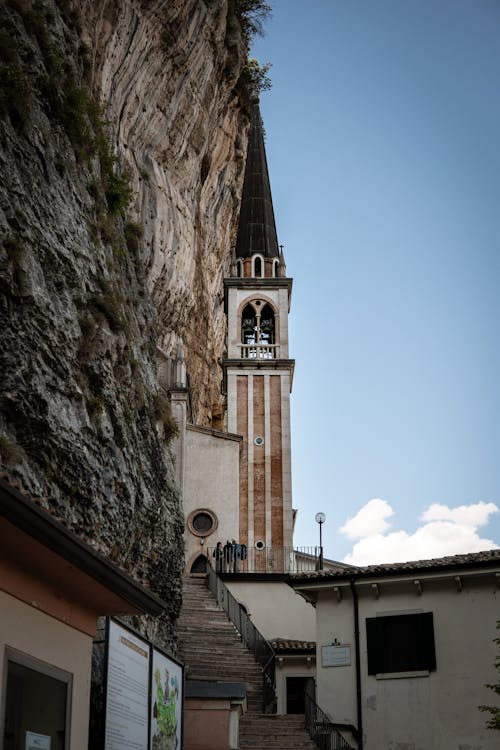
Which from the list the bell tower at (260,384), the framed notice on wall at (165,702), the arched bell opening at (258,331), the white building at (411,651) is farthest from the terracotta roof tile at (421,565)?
the arched bell opening at (258,331)

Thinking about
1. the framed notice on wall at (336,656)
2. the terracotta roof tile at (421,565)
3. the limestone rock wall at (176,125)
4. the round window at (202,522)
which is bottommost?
the framed notice on wall at (336,656)

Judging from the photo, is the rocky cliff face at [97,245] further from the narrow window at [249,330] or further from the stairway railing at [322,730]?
the narrow window at [249,330]

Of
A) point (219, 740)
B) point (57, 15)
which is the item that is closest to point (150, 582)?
point (219, 740)

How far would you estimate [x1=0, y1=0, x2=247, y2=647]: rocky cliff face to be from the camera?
15.3 meters

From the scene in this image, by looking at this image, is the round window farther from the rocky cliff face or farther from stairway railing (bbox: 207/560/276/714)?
the rocky cliff face

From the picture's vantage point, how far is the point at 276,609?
32938 mm

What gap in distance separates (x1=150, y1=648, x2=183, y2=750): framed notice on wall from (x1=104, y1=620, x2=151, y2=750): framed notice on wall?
283 mm

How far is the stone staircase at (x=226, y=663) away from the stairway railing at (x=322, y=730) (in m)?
0.17

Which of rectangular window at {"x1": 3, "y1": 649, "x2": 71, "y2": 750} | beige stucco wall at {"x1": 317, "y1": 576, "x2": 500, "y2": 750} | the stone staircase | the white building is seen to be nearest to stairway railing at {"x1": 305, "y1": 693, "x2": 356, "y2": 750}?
the stone staircase

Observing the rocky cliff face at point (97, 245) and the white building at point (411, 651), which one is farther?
the white building at point (411, 651)

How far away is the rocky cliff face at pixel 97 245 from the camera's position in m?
15.3

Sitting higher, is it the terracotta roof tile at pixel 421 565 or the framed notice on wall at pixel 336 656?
the terracotta roof tile at pixel 421 565

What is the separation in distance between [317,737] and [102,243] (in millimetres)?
10969

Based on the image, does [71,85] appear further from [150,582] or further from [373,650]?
[373,650]
